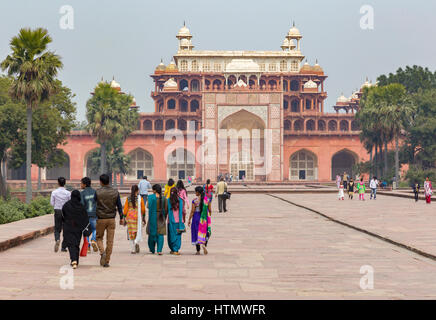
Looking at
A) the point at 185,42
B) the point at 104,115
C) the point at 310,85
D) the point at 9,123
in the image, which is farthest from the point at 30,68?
the point at 185,42

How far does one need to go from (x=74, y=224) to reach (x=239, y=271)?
261cm

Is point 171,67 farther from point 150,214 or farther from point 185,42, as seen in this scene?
point 150,214

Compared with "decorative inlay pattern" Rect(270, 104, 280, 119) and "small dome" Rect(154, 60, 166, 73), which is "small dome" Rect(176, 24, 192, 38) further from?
"decorative inlay pattern" Rect(270, 104, 280, 119)

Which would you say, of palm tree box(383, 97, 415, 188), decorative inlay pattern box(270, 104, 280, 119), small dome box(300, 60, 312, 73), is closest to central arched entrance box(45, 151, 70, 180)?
decorative inlay pattern box(270, 104, 280, 119)

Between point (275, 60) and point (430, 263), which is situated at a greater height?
point (275, 60)

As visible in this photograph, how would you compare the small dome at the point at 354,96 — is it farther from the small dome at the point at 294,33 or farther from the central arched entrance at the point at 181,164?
the central arched entrance at the point at 181,164

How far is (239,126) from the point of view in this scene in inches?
2719

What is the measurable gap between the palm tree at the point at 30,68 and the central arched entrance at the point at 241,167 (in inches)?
1560

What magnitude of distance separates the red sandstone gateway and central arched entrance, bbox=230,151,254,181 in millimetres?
106

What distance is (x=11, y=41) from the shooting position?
94.4 ft
